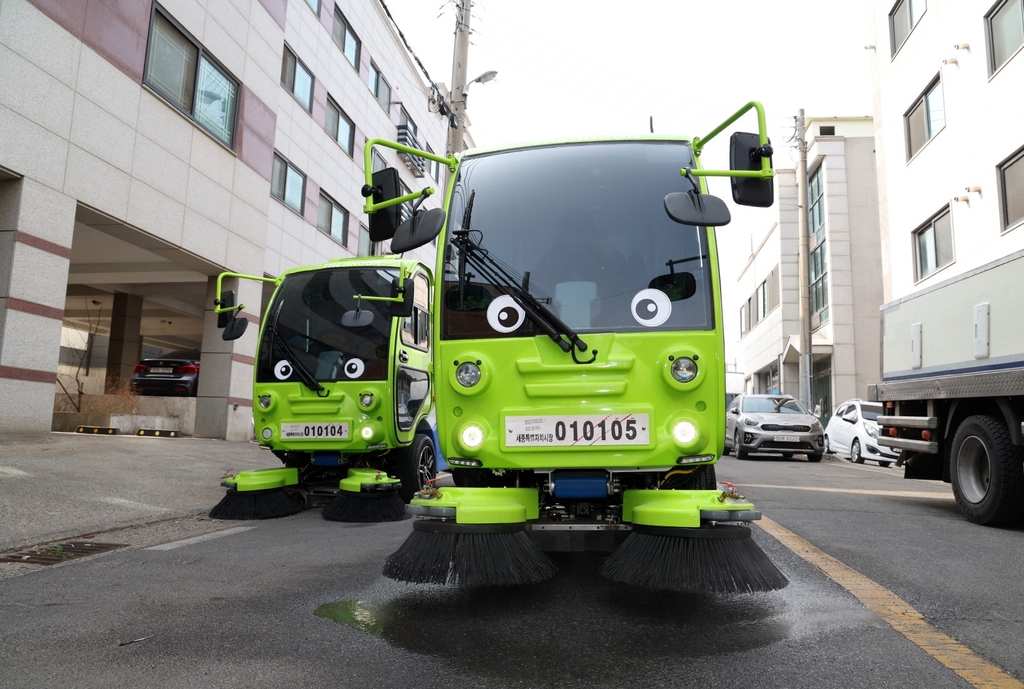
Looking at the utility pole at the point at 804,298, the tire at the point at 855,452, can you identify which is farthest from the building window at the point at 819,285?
the tire at the point at 855,452

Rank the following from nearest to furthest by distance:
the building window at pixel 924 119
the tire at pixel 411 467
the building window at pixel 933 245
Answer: the tire at pixel 411 467, the building window at pixel 933 245, the building window at pixel 924 119

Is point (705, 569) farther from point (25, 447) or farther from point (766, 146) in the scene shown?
point (25, 447)

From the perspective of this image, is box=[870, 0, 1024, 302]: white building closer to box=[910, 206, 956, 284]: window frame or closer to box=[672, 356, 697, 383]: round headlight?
box=[910, 206, 956, 284]: window frame

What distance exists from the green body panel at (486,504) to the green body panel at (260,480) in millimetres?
3391

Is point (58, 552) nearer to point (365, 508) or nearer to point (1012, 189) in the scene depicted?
point (365, 508)

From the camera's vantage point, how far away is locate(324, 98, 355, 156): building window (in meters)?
21.2

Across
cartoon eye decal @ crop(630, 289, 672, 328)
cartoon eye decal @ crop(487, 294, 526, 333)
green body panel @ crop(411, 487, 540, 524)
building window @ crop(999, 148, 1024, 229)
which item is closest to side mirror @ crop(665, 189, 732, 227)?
cartoon eye decal @ crop(630, 289, 672, 328)

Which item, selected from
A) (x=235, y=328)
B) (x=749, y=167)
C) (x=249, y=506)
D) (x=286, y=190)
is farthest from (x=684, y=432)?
(x=286, y=190)

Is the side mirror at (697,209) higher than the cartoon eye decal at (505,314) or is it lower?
higher

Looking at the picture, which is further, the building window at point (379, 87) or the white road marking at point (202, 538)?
the building window at point (379, 87)

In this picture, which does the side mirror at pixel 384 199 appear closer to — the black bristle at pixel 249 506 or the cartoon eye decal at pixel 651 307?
the cartoon eye decal at pixel 651 307

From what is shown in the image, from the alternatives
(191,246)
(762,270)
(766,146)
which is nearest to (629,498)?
(766,146)

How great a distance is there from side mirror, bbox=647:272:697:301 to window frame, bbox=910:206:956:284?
1544 centimetres

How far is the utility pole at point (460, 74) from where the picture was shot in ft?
52.2
